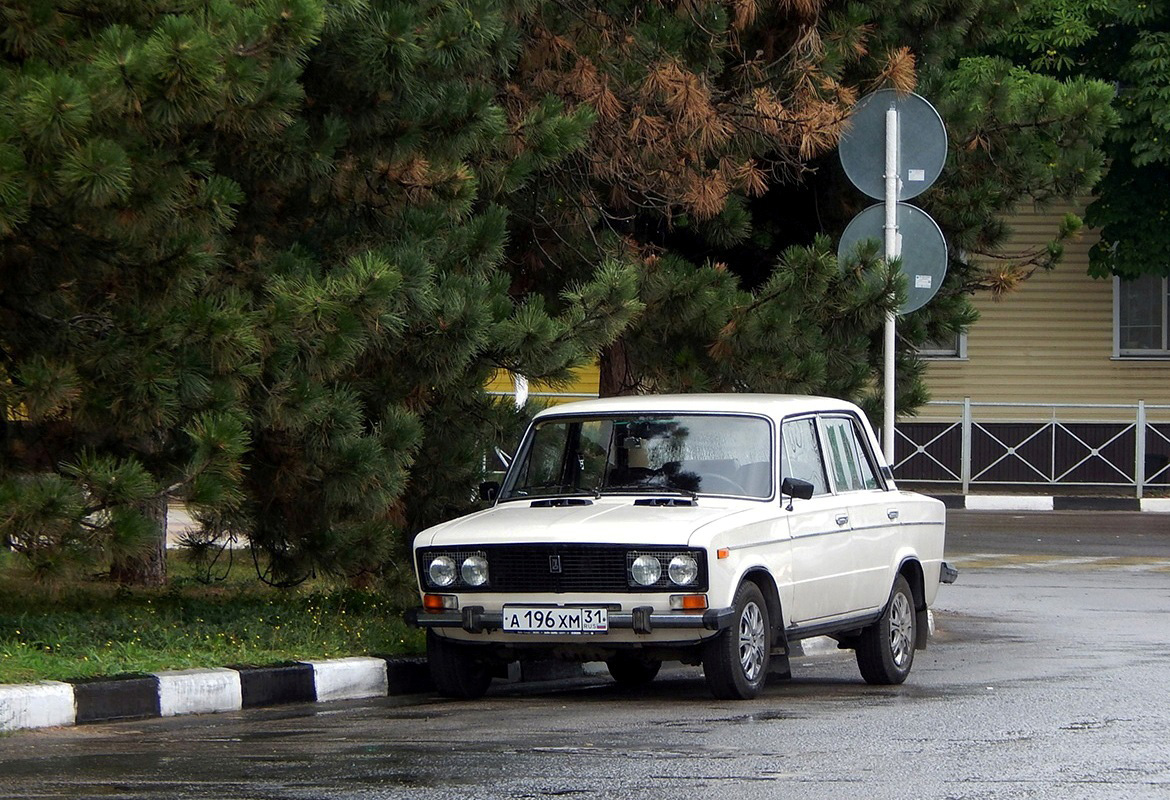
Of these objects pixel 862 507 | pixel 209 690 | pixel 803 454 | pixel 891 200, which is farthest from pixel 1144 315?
pixel 209 690

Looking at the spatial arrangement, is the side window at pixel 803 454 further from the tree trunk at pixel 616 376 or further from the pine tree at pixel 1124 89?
the pine tree at pixel 1124 89

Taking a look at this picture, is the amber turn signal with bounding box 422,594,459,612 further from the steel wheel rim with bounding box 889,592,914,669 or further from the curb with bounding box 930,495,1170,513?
the curb with bounding box 930,495,1170,513

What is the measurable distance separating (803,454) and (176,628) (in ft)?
11.6

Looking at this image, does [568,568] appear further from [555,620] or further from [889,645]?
[889,645]

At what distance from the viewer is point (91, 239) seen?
914 cm

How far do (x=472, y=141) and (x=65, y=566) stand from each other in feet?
10.5

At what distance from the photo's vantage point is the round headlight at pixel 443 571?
30.0 feet

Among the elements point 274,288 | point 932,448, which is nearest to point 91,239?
point 274,288

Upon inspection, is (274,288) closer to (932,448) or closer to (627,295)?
(627,295)

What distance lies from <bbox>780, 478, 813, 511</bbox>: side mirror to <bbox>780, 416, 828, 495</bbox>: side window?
184 mm

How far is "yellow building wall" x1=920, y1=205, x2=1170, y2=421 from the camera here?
97.4 ft

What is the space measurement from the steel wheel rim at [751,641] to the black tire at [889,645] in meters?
Answer: 1.20

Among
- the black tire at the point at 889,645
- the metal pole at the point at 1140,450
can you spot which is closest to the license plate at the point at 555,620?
the black tire at the point at 889,645

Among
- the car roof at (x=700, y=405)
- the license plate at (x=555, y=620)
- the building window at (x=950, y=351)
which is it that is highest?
the building window at (x=950, y=351)
